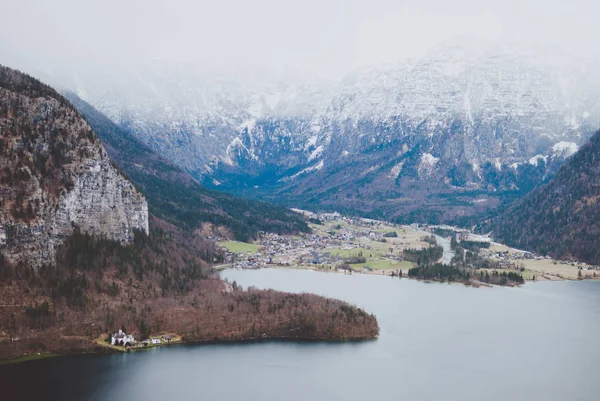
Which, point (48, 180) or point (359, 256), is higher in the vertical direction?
point (48, 180)

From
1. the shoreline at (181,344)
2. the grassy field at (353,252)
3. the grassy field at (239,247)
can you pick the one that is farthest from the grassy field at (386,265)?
the shoreline at (181,344)

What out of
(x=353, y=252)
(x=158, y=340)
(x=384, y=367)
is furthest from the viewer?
(x=353, y=252)

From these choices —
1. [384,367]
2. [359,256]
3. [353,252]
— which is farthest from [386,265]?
[384,367]

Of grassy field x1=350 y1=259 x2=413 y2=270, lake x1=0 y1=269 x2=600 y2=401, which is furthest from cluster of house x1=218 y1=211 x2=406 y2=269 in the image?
lake x1=0 y1=269 x2=600 y2=401

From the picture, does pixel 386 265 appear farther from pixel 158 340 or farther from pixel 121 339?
pixel 121 339

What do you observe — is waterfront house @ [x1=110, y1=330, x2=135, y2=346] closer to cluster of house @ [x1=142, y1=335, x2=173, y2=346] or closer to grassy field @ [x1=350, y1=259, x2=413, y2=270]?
cluster of house @ [x1=142, y1=335, x2=173, y2=346]

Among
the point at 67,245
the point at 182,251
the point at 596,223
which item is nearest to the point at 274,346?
the point at 67,245

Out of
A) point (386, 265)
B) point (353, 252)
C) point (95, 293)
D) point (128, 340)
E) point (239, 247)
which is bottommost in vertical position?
point (128, 340)

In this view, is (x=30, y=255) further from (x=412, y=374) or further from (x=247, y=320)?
(x=412, y=374)
